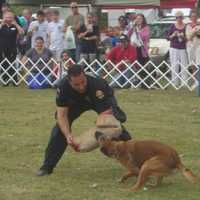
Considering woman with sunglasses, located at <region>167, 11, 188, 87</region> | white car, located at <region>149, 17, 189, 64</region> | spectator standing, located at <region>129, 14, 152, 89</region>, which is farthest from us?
white car, located at <region>149, 17, 189, 64</region>

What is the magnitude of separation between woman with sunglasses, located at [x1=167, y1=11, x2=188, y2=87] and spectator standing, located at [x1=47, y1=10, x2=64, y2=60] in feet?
8.95

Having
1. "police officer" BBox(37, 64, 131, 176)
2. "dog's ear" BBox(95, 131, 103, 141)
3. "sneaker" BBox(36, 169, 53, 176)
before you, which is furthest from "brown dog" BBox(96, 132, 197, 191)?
"sneaker" BBox(36, 169, 53, 176)

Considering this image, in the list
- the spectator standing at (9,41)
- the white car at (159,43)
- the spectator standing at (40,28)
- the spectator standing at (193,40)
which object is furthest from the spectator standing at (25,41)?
the spectator standing at (193,40)

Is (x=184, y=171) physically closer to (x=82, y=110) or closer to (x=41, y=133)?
(x=82, y=110)

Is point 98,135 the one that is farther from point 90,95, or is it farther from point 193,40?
point 193,40

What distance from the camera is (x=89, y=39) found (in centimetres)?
1703

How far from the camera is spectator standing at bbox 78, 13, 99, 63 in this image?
1700 centimetres

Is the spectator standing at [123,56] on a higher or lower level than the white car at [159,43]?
higher

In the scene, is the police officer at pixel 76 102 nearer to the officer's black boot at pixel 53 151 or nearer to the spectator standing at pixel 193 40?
the officer's black boot at pixel 53 151

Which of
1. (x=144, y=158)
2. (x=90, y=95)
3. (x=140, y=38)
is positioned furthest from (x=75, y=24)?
(x=144, y=158)

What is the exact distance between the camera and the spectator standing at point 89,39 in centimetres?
1700

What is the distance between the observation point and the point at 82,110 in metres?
7.15

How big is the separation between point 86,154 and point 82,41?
900cm

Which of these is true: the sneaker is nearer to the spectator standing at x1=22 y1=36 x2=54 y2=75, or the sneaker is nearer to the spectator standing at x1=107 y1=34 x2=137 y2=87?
the spectator standing at x1=107 y1=34 x2=137 y2=87
